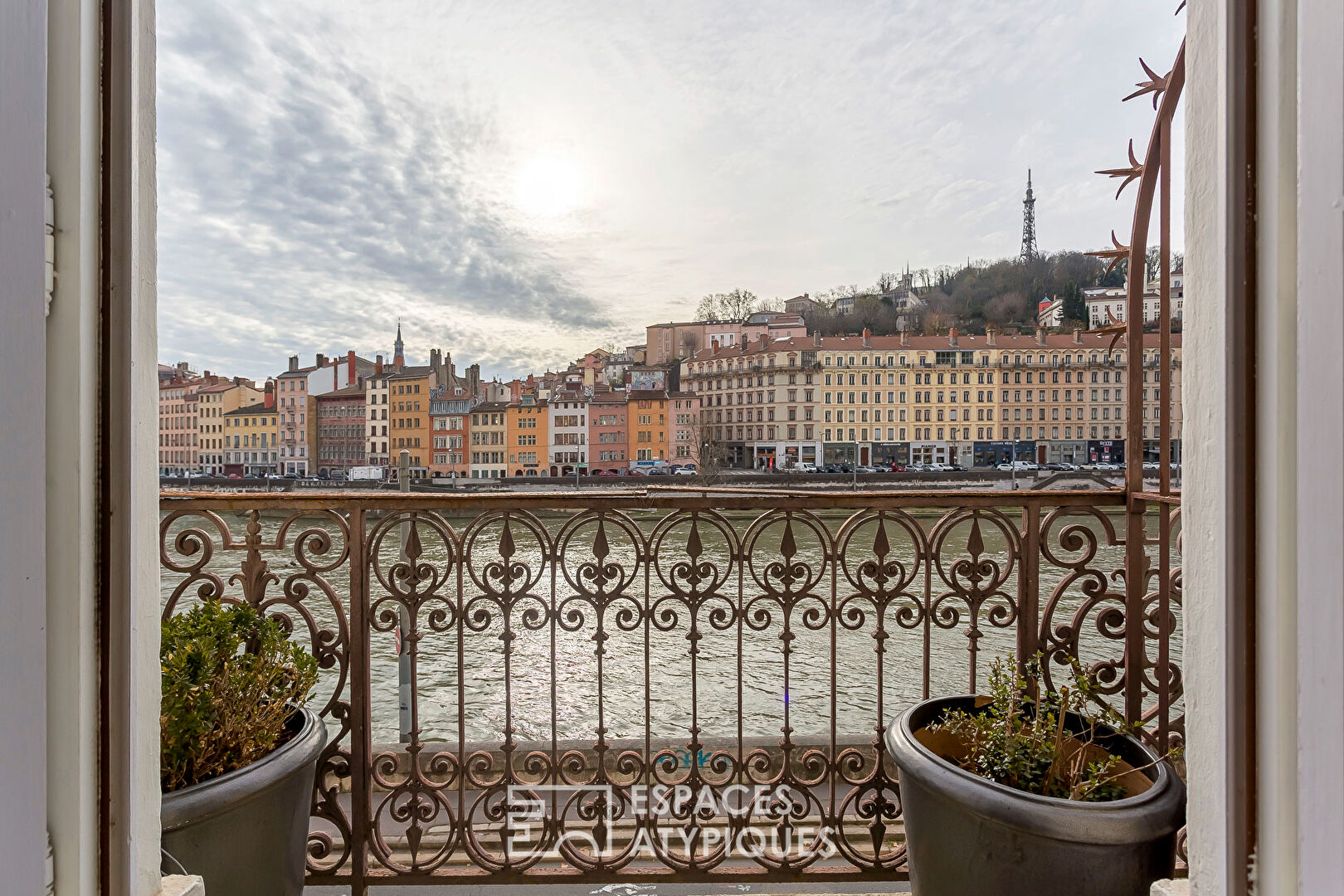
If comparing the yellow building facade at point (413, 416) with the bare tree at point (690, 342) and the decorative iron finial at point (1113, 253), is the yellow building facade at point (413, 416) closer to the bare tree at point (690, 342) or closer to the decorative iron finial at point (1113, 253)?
the bare tree at point (690, 342)

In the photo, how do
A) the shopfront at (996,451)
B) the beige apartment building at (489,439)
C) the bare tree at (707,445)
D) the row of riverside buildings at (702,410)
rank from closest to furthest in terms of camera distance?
the row of riverside buildings at (702,410) < the shopfront at (996,451) < the bare tree at (707,445) < the beige apartment building at (489,439)

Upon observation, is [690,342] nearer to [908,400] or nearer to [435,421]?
[908,400]

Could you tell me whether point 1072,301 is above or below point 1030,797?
above

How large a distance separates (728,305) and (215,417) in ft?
127

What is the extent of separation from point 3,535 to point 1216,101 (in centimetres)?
146

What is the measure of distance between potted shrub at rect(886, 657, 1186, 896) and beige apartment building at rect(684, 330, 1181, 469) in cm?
3784

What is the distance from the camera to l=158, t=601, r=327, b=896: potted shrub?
129 cm

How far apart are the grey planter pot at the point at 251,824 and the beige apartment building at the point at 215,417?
4500 cm

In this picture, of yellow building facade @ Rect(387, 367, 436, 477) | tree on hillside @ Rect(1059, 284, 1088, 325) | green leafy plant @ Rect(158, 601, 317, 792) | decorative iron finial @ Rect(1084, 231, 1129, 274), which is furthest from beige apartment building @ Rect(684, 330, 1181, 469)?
green leafy plant @ Rect(158, 601, 317, 792)

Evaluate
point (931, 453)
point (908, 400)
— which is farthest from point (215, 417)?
point (931, 453)

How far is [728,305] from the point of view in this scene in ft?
177

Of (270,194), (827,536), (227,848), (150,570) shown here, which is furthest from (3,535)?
(270,194)

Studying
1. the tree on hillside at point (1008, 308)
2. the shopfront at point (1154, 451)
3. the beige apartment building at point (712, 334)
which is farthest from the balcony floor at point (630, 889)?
the beige apartment building at point (712, 334)

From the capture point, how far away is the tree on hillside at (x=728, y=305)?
5193cm
